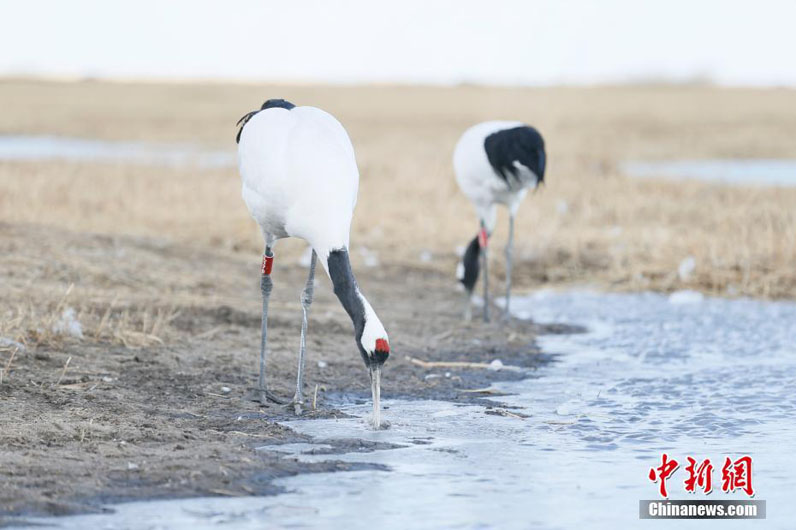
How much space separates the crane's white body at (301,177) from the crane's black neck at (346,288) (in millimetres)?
89

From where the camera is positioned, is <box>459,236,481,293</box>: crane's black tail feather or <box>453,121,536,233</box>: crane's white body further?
<box>453,121,536,233</box>: crane's white body

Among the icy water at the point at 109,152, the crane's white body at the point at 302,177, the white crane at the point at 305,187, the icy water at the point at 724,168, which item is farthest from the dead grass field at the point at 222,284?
the icy water at the point at 109,152

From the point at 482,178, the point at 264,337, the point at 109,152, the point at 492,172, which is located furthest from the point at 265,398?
the point at 109,152

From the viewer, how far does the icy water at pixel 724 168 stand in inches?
791

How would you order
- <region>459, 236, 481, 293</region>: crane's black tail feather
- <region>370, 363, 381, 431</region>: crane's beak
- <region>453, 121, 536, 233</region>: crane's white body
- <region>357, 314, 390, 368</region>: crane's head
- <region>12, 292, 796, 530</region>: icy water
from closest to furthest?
<region>12, 292, 796, 530</region>: icy water < <region>357, 314, 390, 368</region>: crane's head < <region>370, 363, 381, 431</region>: crane's beak < <region>459, 236, 481, 293</region>: crane's black tail feather < <region>453, 121, 536, 233</region>: crane's white body

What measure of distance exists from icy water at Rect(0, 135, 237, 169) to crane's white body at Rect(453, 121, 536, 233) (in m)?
9.37

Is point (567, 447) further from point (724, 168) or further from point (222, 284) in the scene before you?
point (724, 168)

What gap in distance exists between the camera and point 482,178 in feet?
33.3

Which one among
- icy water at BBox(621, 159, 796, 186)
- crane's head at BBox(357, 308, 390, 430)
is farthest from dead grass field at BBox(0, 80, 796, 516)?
icy water at BBox(621, 159, 796, 186)

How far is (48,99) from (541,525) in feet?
146

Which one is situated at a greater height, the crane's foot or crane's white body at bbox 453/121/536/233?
crane's white body at bbox 453/121/536/233

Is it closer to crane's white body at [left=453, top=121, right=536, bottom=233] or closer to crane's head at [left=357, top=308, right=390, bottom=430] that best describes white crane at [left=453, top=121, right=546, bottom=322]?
crane's white body at [left=453, top=121, right=536, bottom=233]

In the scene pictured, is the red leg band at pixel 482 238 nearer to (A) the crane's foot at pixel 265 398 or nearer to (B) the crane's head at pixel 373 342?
(A) the crane's foot at pixel 265 398

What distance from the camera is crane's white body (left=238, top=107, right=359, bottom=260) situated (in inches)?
241
